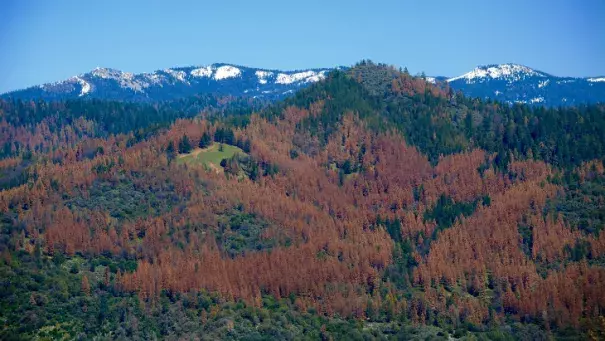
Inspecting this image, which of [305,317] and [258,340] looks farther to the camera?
[305,317]

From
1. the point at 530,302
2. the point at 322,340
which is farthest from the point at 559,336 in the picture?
the point at 322,340

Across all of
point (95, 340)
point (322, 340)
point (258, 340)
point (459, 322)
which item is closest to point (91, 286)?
point (95, 340)

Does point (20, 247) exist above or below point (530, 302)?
above

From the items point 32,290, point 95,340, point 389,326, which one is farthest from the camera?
point 389,326

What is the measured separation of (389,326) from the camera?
192375 mm

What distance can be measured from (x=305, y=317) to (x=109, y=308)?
46.0 m

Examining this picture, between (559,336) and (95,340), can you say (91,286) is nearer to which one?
(95,340)

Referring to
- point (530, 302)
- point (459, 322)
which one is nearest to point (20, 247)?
point (459, 322)

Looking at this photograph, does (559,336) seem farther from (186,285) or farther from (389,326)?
(186,285)

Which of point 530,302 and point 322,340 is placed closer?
point 322,340

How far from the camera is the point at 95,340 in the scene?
169 metres

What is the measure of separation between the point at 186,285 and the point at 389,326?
50745 mm

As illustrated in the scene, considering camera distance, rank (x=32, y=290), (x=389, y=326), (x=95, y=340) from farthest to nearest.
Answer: (x=389, y=326), (x=32, y=290), (x=95, y=340)

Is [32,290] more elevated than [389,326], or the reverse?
[32,290]
